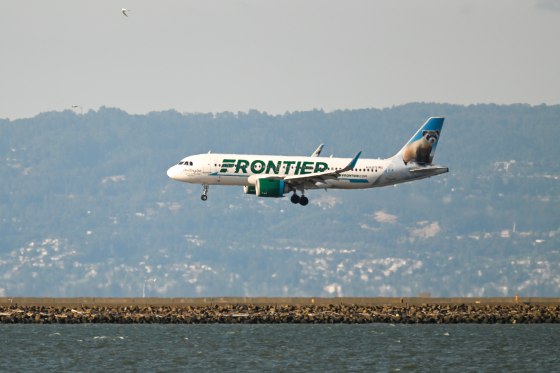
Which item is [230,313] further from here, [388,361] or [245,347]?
[388,361]

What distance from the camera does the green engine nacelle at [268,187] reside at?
102 meters

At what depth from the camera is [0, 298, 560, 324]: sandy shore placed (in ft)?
328

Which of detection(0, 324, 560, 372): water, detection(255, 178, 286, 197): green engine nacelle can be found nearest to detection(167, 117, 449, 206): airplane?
detection(255, 178, 286, 197): green engine nacelle

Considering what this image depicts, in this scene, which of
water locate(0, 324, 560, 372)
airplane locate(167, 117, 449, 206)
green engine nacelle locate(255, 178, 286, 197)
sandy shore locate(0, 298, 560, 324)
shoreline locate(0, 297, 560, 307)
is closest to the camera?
water locate(0, 324, 560, 372)

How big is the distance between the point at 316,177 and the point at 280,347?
66.3 ft

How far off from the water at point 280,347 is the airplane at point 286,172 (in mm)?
10915

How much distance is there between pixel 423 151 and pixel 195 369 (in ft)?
139

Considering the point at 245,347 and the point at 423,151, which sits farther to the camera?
the point at 423,151

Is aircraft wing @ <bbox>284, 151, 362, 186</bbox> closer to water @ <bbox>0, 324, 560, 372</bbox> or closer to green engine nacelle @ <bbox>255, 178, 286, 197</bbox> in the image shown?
green engine nacelle @ <bbox>255, 178, 286, 197</bbox>

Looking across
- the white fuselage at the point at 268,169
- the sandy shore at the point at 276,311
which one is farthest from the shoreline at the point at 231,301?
the white fuselage at the point at 268,169

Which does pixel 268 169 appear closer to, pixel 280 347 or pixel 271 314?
pixel 271 314

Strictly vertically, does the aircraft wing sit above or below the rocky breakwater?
above

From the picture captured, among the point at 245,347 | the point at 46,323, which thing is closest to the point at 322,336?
the point at 245,347

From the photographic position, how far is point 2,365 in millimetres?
78000
